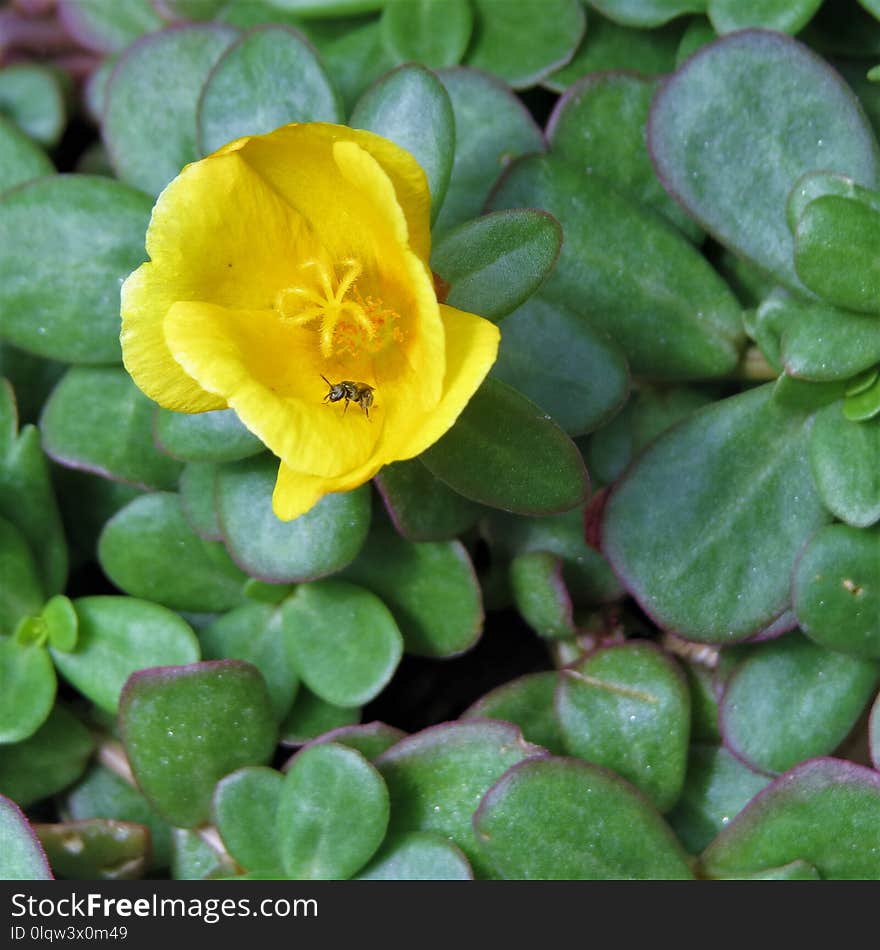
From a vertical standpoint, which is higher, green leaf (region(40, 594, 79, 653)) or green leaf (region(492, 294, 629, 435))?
green leaf (region(492, 294, 629, 435))

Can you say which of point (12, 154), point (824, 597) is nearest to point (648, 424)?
point (824, 597)

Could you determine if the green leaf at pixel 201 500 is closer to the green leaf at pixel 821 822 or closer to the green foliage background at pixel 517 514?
the green foliage background at pixel 517 514

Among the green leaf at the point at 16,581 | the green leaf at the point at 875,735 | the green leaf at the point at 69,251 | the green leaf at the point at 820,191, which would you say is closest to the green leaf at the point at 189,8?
the green leaf at the point at 69,251

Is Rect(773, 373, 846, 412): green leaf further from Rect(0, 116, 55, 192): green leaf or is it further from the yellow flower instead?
Rect(0, 116, 55, 192): green leaf

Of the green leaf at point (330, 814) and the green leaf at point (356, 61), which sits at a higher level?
the green leaf at point (356, 61)

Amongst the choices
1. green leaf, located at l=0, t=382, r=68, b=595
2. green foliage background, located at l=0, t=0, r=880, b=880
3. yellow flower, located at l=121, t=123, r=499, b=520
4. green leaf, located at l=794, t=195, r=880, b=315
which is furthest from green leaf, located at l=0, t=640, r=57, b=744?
green leaf, located at l=794, t=195, r=880, b=315


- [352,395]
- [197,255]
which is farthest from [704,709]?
[197,255]
